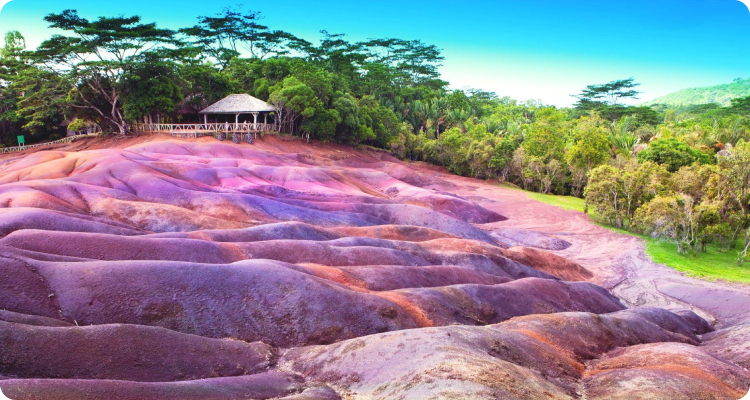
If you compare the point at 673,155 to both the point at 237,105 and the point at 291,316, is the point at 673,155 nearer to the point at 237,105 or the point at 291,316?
the point at 291,316

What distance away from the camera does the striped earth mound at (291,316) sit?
9.20 metres

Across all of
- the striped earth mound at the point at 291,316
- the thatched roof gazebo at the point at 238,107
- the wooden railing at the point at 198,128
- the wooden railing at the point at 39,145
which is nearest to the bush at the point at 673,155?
the striped earth mound at the point at 291,316

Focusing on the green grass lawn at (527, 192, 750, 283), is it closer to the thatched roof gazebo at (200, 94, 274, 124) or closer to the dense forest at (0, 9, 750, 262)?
the dense forest at (0, 9, 750, 262)

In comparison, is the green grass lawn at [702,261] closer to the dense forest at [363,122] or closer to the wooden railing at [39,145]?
the dense forest at [363,122]

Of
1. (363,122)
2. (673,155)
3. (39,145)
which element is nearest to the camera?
(673,155)

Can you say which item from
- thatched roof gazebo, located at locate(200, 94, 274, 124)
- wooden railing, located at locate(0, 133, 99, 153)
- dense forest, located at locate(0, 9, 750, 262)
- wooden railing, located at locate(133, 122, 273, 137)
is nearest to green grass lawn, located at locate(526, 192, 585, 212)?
dense forest, located at locate(0, 9, 750, 262)

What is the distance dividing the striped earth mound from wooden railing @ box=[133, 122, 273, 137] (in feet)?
76.9

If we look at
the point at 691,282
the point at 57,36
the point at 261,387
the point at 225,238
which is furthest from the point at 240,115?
the point at 261,387

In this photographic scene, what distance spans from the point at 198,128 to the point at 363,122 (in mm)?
20167

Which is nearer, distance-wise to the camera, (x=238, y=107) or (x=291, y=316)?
(x=291, y=316)

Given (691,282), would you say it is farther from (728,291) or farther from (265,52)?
(265,52)

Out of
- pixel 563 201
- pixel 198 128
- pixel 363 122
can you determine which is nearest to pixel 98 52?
pixel 198 128

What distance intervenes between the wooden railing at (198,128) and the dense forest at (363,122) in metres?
1.57

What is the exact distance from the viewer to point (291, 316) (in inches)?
539
